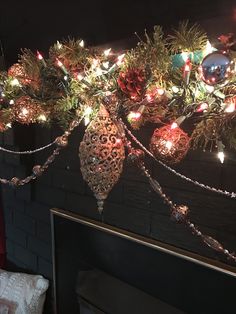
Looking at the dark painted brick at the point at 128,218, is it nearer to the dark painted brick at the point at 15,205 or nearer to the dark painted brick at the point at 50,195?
the dark painted brick at the point at 50,195

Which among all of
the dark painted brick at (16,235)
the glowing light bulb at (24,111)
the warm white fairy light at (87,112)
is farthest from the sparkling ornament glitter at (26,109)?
the dark painted brick at (16,235)

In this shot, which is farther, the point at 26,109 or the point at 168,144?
the point at 26,109

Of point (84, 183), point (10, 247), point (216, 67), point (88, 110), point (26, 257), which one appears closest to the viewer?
point (216, 67)

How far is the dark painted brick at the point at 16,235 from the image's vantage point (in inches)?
68.4

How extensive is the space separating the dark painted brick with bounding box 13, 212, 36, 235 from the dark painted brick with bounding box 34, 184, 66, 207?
15 centimetres

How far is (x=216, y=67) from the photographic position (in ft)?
2.11

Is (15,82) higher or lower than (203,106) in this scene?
higher

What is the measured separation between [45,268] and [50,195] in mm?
363

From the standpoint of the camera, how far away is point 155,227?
1139mm

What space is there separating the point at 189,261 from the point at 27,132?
86 cm

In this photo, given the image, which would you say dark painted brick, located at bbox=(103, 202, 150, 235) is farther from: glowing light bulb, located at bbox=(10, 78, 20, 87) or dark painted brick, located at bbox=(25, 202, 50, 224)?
glowing light bulb, located at bbox=(10, 78, 20, 87)

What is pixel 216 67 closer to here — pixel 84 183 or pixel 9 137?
pixel 84 183

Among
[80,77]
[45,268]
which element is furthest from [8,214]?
[80,77]

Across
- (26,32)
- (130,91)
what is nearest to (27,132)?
(26,32)
